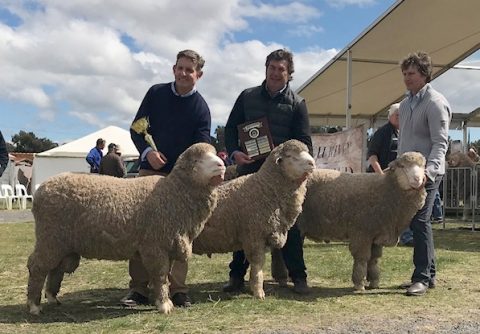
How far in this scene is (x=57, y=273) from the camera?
4.68 metres

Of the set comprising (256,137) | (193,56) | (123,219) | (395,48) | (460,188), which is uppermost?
(395,48)

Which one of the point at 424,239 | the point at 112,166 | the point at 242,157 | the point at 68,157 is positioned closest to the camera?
the point at 424,239

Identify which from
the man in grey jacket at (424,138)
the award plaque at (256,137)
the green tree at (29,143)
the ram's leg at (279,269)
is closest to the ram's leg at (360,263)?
the man in grey jacket at (424,138)

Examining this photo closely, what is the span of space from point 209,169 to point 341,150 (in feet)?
20.5

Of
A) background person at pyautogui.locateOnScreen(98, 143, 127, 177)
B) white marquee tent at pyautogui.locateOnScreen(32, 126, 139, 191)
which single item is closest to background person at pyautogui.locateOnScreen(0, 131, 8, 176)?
background person at pyautogui.locateOnScreen(98, 143, 127, 177)

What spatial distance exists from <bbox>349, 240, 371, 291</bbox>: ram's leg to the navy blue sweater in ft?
6.16

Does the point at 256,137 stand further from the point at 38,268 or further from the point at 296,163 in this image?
the point at 38,268

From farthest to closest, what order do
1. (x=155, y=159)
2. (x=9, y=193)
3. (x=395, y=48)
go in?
(x=9, y=193) → (x=395, y=48) → (x=155, y=159)

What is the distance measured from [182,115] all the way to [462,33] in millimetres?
8739

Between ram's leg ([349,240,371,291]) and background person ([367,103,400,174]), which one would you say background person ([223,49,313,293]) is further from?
background person ([367,103,400,174])

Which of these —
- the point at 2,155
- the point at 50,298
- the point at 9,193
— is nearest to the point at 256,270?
the point at 50,298

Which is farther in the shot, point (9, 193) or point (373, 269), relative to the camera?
point (9, 193)

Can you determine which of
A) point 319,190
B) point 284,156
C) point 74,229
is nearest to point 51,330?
point 74,229

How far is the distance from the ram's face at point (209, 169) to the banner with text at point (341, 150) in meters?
5.79
